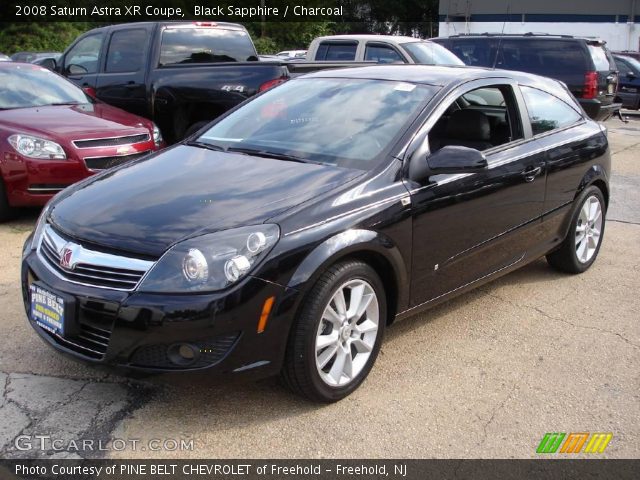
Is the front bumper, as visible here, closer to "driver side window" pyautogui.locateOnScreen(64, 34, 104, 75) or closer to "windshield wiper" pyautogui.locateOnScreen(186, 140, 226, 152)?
"windshield wiper" pyautogui.locateOnScreen(186, 140, 226, 152)

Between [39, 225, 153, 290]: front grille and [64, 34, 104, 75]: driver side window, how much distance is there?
6703mm

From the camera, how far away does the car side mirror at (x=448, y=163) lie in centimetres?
370

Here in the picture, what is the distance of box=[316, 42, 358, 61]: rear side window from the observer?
1124 cm

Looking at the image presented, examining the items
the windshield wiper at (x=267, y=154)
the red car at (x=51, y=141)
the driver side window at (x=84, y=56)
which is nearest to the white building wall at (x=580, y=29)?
the driver side window at (x=84, y=56)

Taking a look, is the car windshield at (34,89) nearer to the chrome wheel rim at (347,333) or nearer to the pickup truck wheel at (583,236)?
the chrome wheel rim at (347,333)

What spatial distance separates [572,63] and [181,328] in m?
11.1

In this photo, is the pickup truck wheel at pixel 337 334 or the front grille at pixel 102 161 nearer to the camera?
the pickup truck wheel at pixel 337 334

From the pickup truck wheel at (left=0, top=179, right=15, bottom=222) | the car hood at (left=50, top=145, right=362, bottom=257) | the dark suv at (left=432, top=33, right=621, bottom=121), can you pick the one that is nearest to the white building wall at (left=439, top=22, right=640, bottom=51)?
the dark suv at (left=432, top=33, right=621, bottom=121)

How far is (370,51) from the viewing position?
35.9 feet

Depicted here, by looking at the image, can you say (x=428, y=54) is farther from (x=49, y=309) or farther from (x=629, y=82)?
(x=629, y=82)

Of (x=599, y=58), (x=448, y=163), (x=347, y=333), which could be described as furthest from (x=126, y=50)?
(x=599, y=58)

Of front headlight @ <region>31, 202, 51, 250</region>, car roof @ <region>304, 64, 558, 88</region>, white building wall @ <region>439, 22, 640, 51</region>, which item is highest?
white building wall @ <region>439, 22, 640, 51</region>

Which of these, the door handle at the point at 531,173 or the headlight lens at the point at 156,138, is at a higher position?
the door handle at the point at 531,173

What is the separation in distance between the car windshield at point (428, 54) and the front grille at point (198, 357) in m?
8.14
